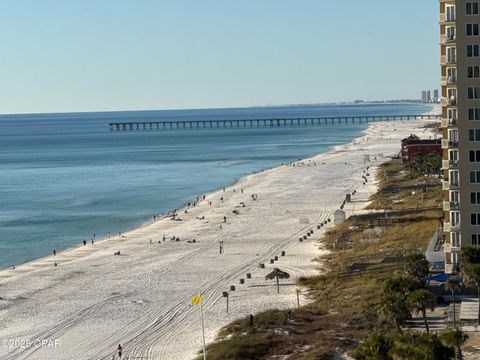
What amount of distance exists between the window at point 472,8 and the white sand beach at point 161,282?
16503mm

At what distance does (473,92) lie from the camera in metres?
45.9

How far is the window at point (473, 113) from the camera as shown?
151 feet

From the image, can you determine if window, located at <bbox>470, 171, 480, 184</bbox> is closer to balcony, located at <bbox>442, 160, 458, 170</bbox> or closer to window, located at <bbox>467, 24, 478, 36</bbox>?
balcony, located at <bbox>442, 160, 458, 170</bbox>

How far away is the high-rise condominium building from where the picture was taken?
45.9m

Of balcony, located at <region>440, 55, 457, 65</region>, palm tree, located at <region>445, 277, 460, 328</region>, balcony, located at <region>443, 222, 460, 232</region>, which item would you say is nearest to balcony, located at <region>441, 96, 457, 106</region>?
balcony, located at <region>440, 55, 457, 65</region>

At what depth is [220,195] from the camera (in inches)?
4412

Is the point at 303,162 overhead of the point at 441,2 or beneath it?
beneath

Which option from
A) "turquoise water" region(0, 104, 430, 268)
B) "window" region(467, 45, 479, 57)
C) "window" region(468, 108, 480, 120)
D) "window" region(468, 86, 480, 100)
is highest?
"window" region(467, 45, 479, 57)

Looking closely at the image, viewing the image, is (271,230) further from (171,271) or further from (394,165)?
(394,165)

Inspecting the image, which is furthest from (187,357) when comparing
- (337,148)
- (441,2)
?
(337,148)

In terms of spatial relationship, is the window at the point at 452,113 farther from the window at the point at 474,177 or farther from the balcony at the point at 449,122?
the window at the point at 474,177

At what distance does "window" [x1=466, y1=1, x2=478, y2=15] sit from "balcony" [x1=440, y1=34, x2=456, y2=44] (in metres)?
1.36

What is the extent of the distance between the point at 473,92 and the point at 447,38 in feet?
9.71

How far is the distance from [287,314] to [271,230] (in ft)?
116
